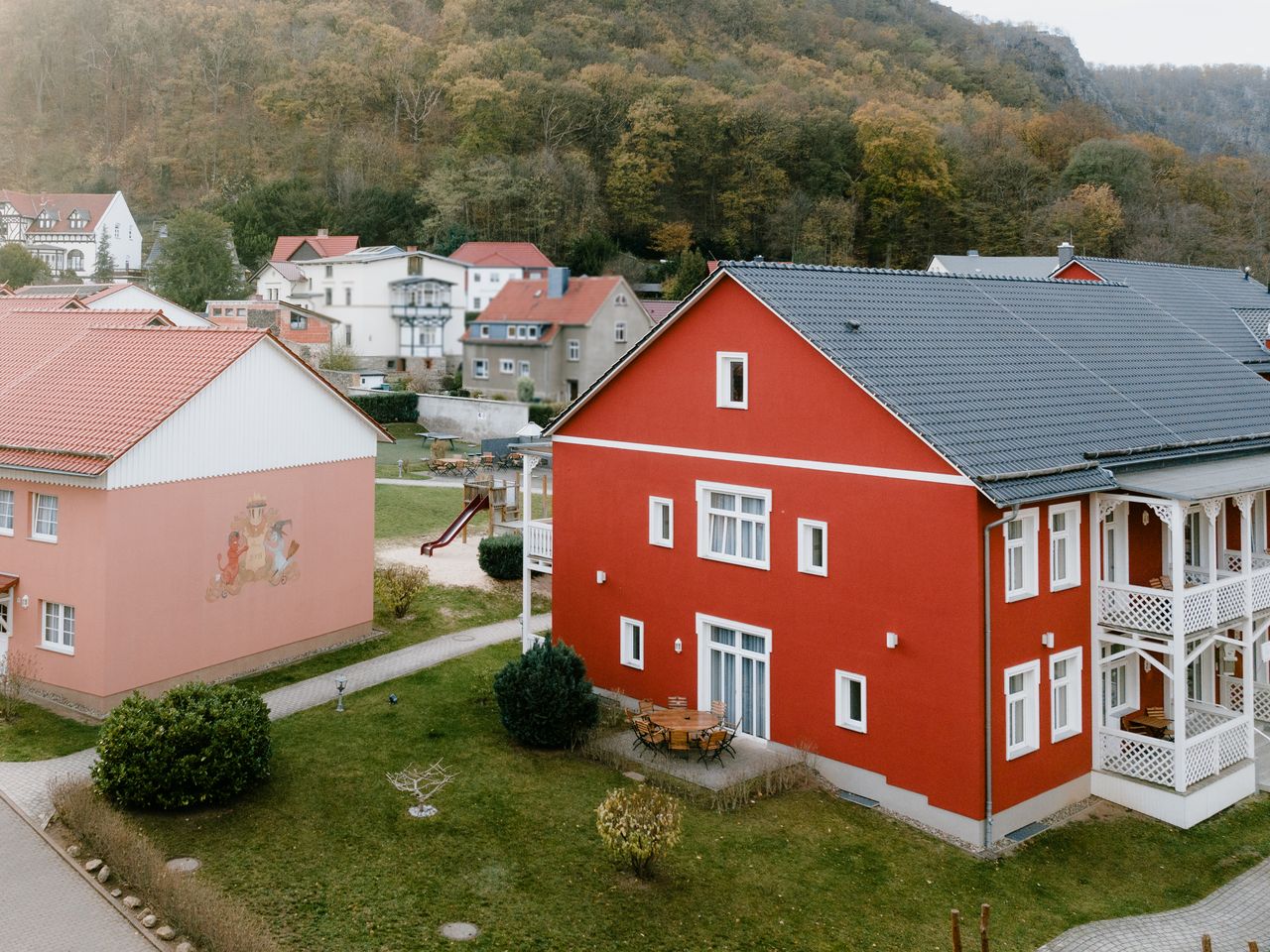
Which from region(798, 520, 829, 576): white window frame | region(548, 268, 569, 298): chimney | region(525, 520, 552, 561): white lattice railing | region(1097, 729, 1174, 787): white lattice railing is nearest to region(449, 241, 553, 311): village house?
region(548, 268, 569, 298): chimney

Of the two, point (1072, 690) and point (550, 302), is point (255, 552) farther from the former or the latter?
point (550, 302)

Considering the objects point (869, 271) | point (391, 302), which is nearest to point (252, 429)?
A: point (869, 271)

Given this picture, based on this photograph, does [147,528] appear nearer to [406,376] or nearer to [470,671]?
[470,671]

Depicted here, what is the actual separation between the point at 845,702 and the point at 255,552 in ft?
37.9

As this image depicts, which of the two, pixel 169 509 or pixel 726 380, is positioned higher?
pixel 726 380

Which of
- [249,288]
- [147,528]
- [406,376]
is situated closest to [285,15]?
[249,288]

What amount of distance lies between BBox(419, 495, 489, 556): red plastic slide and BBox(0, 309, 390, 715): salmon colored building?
659 cm

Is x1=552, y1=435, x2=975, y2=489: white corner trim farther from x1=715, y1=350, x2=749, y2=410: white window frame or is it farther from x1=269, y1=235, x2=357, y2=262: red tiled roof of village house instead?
x1=269, y1=235, x2=357, y2=262: red tiled roof of village house

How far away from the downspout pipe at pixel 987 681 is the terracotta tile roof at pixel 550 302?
4708 cm

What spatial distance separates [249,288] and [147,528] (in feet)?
209

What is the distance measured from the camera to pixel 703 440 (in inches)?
711

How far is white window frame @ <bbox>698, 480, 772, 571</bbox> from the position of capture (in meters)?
17.1

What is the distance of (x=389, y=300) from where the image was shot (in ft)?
232

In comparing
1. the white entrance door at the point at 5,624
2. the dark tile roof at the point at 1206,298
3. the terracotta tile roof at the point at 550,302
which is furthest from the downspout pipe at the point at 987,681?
the terracotta tile roof at the point at 550,302
